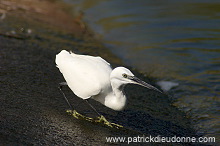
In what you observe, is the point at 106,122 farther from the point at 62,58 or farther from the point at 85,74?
the point at 62,58

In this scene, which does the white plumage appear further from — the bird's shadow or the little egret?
the bird's shadow

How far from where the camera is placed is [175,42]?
8094mm

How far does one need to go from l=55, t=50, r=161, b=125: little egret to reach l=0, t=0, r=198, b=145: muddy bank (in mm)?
343

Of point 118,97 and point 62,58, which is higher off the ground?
point 62,58

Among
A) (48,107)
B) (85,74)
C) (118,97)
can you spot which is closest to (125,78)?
(118,97)

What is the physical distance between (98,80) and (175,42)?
4.21m

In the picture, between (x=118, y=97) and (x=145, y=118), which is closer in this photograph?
(x=118, y=97)

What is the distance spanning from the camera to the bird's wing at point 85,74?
170 inches

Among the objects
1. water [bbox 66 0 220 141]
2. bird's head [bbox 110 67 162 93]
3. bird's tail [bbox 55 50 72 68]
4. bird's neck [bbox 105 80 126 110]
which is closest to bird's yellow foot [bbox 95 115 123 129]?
bird's neck [bbox 105 80 126 110]

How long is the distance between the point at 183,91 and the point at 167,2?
467 cm

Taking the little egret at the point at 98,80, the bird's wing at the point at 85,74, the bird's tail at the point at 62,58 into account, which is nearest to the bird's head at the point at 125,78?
the little egret at the point at 98,80

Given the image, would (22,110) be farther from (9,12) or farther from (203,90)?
(9,12)

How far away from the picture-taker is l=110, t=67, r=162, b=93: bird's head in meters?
4.04

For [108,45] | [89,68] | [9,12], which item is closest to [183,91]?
[89,68]
